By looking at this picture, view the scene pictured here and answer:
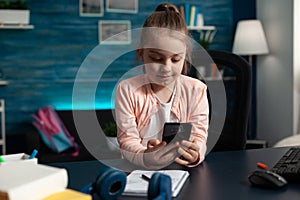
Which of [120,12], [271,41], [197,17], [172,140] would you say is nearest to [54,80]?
[120,12]

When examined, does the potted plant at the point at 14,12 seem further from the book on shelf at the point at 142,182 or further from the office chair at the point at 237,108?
the book on shelf at the point at 142,182

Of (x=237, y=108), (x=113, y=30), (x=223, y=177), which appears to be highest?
(x=113, y=30)

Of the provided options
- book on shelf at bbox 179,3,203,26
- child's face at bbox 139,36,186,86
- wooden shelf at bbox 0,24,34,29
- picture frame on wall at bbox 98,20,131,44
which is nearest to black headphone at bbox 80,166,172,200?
child's face at bbox 139,36,186,86

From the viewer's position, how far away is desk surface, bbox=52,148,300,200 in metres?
1.03

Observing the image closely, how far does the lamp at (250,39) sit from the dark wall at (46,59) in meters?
1.05

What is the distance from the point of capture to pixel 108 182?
0.89 meters

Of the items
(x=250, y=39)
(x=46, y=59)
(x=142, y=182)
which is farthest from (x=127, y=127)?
(x=250, y=39)

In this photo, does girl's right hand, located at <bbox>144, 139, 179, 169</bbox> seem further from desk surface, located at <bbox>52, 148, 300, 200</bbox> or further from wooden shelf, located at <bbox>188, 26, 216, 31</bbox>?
wooden shelf, located at <bbox>188, 26, 216, 31</bbox>

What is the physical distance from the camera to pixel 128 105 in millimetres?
1341

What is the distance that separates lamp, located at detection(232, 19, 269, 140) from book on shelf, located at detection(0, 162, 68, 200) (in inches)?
139

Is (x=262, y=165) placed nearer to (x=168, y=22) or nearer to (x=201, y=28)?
(x=168, y=22)

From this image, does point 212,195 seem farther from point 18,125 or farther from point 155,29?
point 18,125

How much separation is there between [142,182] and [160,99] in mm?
342

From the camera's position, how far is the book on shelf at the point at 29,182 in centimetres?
70
